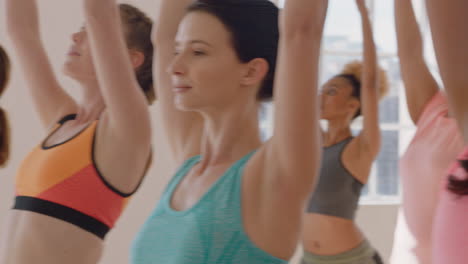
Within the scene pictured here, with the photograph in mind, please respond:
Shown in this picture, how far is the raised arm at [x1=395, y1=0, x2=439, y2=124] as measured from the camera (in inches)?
65.6

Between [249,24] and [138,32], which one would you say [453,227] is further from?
[138,32]

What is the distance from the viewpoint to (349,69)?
299 centimetres

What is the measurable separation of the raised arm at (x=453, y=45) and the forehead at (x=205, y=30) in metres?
0.39

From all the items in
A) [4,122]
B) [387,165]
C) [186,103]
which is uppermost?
[186,103]

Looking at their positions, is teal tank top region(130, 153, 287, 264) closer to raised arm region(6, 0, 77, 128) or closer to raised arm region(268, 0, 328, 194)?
raised arm region(268, 0, 328, 194)

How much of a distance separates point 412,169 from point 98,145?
0.79m

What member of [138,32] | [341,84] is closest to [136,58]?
[138,32]

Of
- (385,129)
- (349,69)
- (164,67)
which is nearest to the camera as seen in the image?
(164,67)

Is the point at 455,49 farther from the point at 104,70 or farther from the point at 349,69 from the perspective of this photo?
the point at 349,69

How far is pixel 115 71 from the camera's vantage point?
54.4 inches

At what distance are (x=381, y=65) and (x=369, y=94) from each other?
10.7 ft

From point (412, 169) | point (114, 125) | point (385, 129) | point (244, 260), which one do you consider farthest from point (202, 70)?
point (385, 129)

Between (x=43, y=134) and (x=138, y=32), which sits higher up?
(x=138, y=32)

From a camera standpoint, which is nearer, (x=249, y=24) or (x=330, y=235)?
(x=249, y=24)
